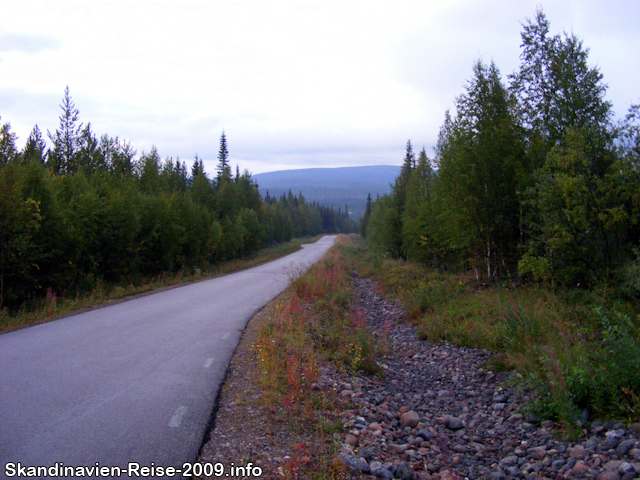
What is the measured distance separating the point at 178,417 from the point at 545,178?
10.8 metres

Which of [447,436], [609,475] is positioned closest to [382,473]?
[447,436]

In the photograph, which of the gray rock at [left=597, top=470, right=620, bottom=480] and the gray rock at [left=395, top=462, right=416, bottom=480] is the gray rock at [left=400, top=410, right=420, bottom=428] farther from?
the gray rock at [left=597, top=470, right=620, bottom=480]

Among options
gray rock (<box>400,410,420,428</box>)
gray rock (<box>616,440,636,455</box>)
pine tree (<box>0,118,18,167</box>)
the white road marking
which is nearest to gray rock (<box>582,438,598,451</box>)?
gray rock (<box>616,440,636,455</box>)

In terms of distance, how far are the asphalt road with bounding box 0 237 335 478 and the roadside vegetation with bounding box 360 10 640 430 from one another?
15.7 ft

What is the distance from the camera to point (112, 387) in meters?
5.73

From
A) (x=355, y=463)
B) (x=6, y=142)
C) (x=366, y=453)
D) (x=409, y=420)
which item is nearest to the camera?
(x=355, y=463)

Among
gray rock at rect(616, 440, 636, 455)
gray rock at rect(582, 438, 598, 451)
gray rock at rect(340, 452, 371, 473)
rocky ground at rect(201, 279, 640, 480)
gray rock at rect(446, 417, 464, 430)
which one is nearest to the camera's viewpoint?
gray rock at rect(340, 452, 371, 473)

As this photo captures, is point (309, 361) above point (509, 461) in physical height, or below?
above

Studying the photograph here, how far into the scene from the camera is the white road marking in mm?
4767

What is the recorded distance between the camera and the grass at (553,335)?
541 cm

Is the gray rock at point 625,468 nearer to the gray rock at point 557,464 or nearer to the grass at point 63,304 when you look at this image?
the gray rock at point 557,464

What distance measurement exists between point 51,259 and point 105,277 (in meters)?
3.87

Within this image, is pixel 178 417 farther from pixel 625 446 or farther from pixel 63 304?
pixel 63 304

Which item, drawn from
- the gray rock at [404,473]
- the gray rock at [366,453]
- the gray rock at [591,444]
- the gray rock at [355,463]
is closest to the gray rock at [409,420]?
the gray rock at [366,453]
